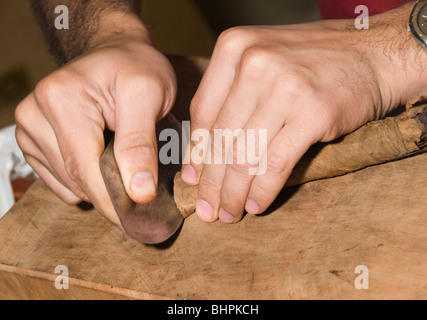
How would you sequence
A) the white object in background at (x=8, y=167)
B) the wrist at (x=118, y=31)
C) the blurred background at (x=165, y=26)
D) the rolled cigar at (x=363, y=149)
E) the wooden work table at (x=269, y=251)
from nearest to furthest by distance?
the wooden work table at (x=269, y=251), the rolled cigar at (x=363, y=149), the wrist at (x=118, y=31), the white object in background at (x=8, y=167), the blurred background at (x=165, y=26)

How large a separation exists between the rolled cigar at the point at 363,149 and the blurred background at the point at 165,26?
1.54 m

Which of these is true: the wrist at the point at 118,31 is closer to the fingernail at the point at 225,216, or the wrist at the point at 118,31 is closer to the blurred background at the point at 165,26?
the fingernail at the point at 225,216

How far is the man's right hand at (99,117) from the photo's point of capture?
92 centimetres

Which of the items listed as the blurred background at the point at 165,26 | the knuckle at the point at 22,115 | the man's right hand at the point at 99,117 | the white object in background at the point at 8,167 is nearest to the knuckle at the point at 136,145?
the man's right hand at the point at 99,117

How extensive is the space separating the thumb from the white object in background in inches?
28.3

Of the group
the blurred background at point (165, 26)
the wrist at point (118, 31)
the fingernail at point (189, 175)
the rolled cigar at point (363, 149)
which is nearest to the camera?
the rolled cigar at point (363, 149)

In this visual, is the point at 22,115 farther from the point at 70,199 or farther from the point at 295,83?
the point at 295,83

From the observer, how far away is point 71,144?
0.96 meters

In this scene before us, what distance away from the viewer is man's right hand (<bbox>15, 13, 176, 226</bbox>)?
916 mm

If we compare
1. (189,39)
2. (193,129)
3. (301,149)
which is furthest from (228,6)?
(301,149)

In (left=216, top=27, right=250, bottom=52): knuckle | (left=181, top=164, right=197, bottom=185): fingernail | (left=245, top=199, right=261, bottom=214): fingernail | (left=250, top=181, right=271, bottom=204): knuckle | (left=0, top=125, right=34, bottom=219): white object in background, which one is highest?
(left=216, top=27, right=250, bottom=52): knuckle

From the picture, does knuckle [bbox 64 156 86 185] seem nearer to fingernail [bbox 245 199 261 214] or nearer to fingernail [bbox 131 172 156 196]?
fingernail [bbox 131 172 156 196]

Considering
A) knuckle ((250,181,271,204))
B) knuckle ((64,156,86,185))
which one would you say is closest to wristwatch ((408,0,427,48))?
knuckle ((250,181,271,204))

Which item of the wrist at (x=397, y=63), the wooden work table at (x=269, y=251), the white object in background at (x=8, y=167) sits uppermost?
the wrist at (x=397, y=63)
